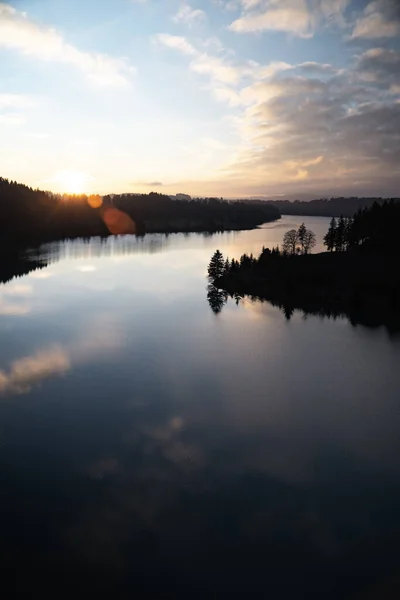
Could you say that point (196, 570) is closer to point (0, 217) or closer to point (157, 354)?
point (157, 354)

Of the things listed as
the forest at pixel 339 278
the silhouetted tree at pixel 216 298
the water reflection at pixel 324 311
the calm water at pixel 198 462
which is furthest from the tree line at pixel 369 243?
the calm water at pixel 198 462

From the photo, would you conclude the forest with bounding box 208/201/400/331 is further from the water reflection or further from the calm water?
the calm water

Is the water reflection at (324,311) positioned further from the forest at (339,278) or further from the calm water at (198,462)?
the calm water at (198,462)

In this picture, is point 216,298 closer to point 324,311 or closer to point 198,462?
point 324,311

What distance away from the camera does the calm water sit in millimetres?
18172

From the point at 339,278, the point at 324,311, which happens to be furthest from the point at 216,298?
the point at 339,278

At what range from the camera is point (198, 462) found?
1030 inches

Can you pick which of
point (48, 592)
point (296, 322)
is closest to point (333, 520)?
point (48, 592)

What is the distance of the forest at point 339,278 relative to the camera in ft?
231

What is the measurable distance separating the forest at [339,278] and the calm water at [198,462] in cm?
1500

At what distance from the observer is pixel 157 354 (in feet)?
152

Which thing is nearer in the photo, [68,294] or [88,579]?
[88,579]

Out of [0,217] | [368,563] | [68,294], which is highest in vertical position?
[0,217]

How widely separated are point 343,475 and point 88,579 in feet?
56.3
